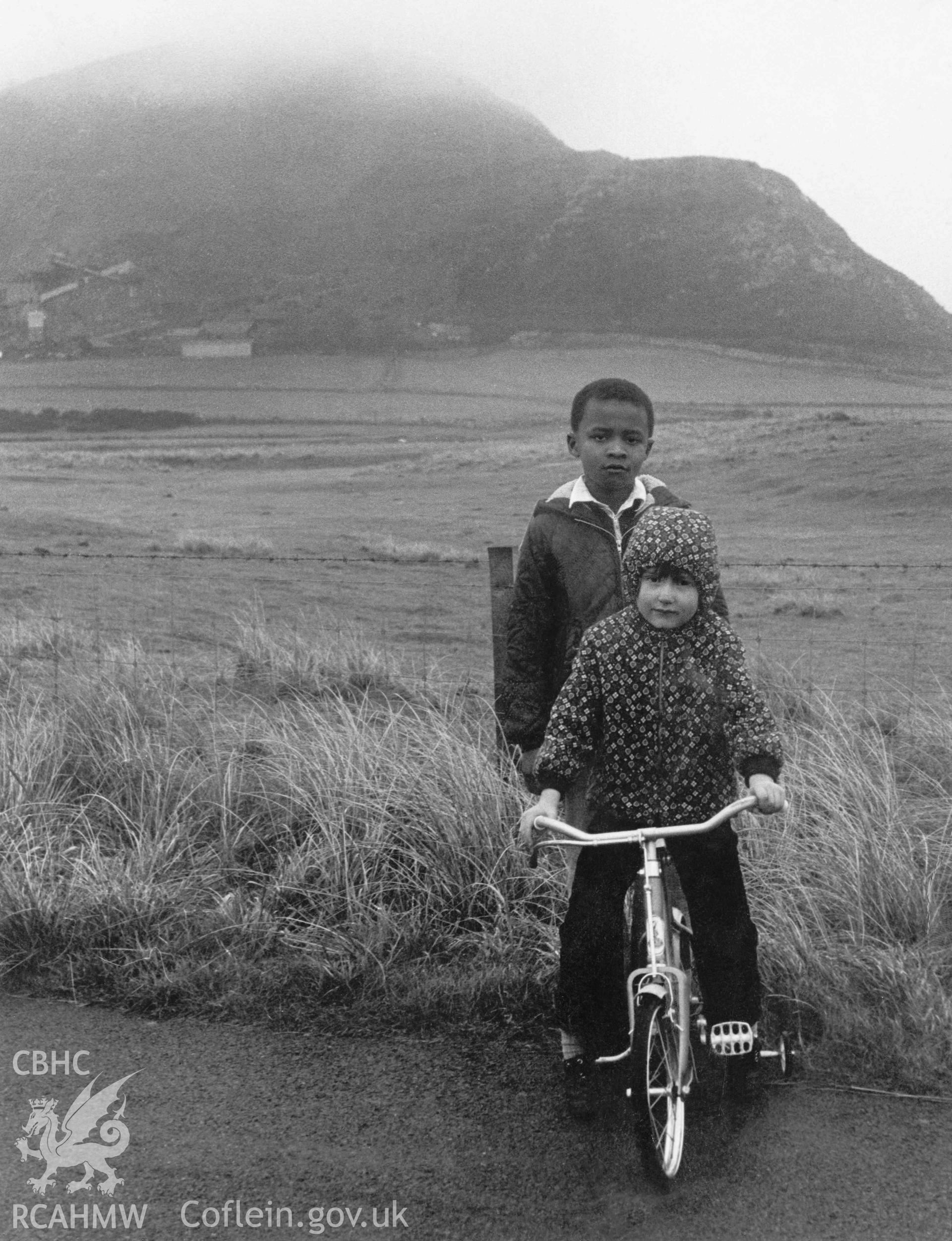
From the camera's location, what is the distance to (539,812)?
8.89ft

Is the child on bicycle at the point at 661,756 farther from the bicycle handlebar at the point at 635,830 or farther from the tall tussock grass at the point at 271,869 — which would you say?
the tall tussock grass at the point at 271,869

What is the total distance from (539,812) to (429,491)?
3639 cm

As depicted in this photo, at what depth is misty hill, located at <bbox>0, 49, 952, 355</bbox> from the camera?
7762cm

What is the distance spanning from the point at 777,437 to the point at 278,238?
56.0m

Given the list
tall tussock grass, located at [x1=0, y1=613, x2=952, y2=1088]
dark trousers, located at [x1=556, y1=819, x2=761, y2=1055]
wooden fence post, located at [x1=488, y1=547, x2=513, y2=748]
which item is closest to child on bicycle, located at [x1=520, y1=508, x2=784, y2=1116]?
dark trousers, located at [x1=556, y1=819, x2=761, y2=1055]

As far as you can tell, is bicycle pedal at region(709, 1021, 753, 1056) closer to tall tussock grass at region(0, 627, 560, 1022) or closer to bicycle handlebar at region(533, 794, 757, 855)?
bicycle handlebar at region(533, 794, 757, 855)

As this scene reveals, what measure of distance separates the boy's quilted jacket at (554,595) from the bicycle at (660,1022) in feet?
1.63

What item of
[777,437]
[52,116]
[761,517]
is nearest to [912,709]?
[761,517]

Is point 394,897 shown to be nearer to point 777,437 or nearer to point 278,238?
point 777,437

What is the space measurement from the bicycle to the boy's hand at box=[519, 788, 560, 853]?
2cm

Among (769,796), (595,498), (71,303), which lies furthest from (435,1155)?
(71,303)

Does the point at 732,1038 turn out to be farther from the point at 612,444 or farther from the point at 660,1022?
the point at 612,444

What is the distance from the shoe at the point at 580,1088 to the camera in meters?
2.98

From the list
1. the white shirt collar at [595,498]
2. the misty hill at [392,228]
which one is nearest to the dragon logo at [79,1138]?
the white shirt collar at [595,498]
